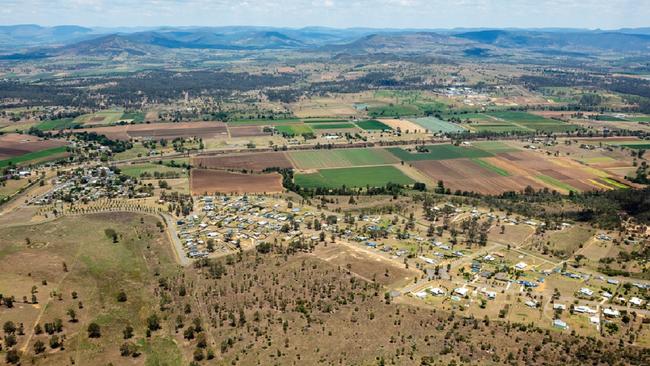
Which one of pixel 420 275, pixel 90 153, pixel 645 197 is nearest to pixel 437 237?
pixel 420 275

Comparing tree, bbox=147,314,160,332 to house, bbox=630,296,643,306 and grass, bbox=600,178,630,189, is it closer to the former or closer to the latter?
house, bbox=630,296,643,306

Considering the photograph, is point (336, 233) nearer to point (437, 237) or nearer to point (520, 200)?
point (437, 237)

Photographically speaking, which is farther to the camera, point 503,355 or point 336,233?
point 336,233

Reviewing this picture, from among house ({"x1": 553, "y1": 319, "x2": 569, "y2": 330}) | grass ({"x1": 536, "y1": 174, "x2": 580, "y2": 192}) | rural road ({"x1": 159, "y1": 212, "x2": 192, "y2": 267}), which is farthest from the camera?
grass ({"x1": 536, "y1": 174, "x2": 580, "y2": 192})

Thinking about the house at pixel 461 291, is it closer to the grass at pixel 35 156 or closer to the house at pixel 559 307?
the house at pixel 559 307

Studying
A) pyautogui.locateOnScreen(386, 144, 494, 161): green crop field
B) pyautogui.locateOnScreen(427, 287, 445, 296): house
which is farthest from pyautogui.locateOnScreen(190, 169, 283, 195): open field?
pyautogui.locateOnScreen(427, 287, 445, 296): house

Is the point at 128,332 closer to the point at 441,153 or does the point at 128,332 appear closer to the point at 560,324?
the point at 560,324

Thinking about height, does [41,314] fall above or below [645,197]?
below
